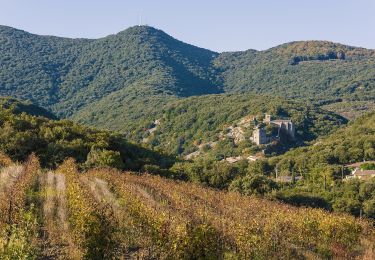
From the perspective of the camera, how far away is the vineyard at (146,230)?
11461 millimetres

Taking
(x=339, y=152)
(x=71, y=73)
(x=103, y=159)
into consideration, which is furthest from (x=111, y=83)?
(x=103, y=159)

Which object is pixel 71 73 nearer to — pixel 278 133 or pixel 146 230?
pixel 278 133

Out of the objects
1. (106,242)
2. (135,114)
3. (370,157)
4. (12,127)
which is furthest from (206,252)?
(135,114)

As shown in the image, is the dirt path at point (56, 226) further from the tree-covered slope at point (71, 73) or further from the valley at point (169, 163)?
the tree-covered slope at point (71, 73)

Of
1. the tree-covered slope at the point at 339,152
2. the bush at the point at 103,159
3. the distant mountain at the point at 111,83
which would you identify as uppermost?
the distant mountain at the point at 111,83

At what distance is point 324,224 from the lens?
16984 mm

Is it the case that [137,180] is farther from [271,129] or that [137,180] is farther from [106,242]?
[271,129]

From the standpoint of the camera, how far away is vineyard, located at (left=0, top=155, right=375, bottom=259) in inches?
451

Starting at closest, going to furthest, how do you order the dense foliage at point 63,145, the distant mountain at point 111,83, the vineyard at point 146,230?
the vineyard at point 146,230 → the dense foliage at point 63,145 → the distant mountain at point 111,83

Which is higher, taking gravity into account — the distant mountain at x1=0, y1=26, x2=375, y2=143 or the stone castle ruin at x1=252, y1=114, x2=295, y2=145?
the distant mountain at x1=0, y1=26, x2=375, y2=143

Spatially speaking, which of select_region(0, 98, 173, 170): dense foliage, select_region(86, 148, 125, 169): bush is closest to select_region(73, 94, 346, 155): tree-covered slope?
select_region(0, 98, 173, 170): dense foliage

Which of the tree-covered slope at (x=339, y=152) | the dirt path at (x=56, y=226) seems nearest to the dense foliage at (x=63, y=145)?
the dirt path at (x=56, y=226)

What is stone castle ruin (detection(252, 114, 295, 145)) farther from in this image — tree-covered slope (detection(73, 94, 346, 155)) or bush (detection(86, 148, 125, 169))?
bush (detection(86, 148, 125, 169))

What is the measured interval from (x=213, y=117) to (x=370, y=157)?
173 ft
